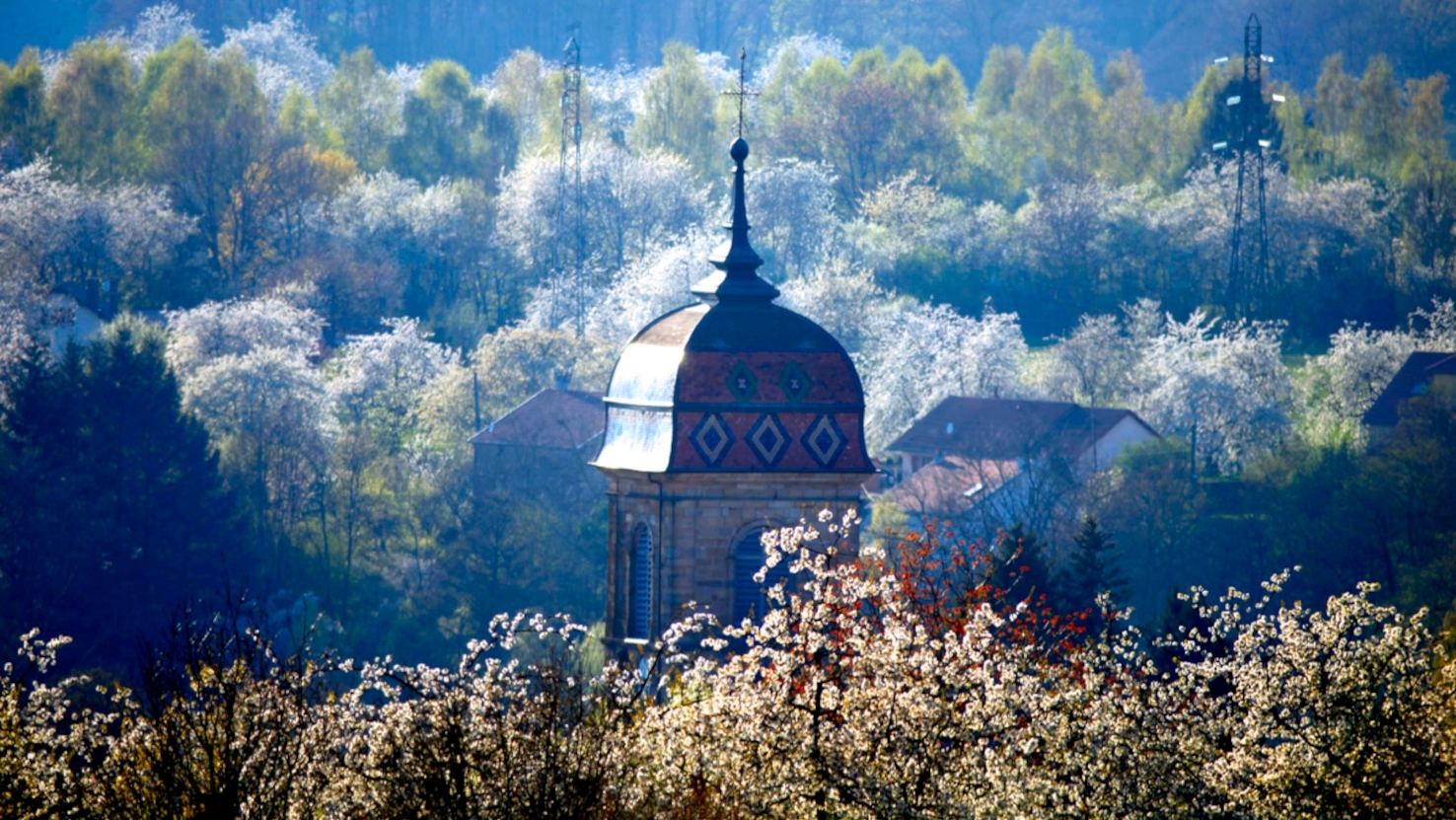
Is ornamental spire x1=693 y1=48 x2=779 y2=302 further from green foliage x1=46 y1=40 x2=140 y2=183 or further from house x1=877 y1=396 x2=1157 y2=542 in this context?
green foliage x1=46 y1=40 x2=140 y2=183

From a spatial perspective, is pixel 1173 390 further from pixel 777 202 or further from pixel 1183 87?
pixel 1183 87

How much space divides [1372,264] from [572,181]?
99.8ft

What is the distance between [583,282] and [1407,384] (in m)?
30.2

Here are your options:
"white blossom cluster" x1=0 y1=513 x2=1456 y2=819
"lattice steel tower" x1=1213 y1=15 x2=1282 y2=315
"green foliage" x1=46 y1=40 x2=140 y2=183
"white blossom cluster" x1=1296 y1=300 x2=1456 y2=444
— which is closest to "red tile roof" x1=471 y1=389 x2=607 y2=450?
"lattice steel tower" x1=1213 y1=15 x2=1282 y2=315

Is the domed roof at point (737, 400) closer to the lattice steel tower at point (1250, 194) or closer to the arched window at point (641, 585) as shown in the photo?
the arched window at point (641, 585)

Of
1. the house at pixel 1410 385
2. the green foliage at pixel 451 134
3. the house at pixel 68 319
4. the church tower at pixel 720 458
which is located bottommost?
the church tower at pixel 720 458

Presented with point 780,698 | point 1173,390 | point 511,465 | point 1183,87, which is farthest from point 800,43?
point 780,698

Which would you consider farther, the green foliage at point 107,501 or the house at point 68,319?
the house at point 68,319

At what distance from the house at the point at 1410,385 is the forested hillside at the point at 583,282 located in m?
1.35

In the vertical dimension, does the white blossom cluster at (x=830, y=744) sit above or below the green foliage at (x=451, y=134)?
below

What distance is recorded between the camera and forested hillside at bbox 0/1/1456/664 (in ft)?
189

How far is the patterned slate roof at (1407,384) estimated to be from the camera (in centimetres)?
7206

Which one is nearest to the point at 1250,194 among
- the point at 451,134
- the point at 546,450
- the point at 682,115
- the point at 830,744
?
the point at 682,115

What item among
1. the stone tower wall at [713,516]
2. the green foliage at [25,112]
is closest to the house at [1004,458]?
the stone tower wall at [713,516]
